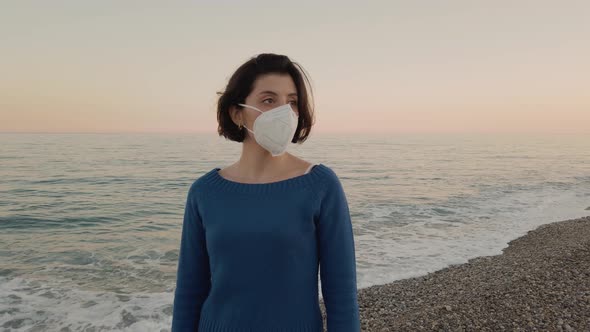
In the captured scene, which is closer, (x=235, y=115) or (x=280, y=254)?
(x=280, y=254)

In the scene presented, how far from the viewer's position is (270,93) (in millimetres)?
1888

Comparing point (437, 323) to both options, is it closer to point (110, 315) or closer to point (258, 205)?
point (258, 205)

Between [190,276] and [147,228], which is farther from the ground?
[190,276]

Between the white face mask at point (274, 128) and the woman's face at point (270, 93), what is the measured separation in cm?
2

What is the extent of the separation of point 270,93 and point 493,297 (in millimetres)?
5548

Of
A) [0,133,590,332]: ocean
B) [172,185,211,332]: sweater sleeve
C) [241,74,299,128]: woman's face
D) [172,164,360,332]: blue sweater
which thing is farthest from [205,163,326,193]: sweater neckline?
[0,133,590,332]: ocean

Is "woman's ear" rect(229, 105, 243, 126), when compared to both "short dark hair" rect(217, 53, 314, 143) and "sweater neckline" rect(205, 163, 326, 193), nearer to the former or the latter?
"short dark hair" rect(217, 53, 314, 143)

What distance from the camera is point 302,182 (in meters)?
1.70

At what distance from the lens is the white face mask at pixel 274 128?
6.18ft

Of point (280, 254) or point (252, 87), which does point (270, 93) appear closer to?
point (252, 87)

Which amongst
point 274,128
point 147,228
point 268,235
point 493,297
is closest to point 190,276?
point 268,235

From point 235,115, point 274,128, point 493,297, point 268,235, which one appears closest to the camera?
point 268,235

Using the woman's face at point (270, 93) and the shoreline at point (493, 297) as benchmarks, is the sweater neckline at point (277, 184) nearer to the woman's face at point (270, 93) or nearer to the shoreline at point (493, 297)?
the woman's face at point (270, 93)

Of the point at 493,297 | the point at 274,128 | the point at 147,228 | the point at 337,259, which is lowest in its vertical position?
the point at 147,228
